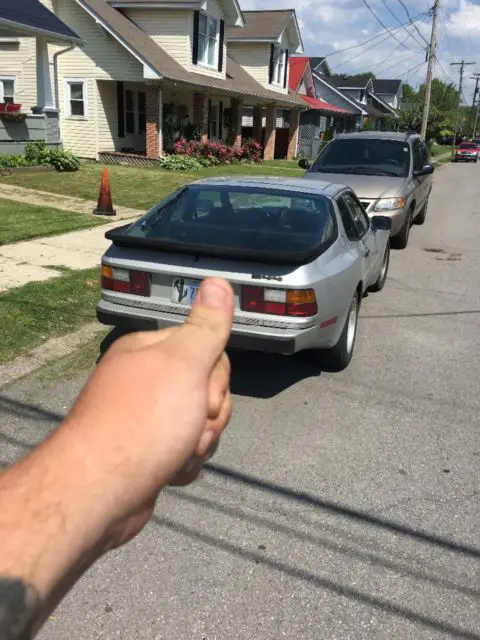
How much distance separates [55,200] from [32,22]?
5829 millimetres

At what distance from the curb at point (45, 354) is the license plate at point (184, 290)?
1323mm

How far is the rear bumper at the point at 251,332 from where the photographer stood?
4.00 metres

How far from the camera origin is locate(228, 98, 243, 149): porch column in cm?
2609

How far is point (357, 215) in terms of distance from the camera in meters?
5.88

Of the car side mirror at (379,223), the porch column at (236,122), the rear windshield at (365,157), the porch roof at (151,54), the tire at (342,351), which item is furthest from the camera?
the porch column at (236,122)

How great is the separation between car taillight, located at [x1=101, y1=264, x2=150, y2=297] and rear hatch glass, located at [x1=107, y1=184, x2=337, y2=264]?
0.69 feet

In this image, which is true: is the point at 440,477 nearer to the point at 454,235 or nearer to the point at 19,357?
the point at 19,357

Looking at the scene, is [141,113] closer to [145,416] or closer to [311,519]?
[311,519]

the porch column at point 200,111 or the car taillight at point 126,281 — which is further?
the porch column at point 200,111

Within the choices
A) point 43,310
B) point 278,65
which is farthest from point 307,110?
point 43,310

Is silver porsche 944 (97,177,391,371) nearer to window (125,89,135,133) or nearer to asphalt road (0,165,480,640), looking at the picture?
asphalt road (0,165,480,640)

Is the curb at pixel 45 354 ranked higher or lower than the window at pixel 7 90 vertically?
lower

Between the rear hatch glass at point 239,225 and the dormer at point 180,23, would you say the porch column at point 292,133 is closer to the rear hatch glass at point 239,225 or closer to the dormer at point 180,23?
the dormer at point 180,23

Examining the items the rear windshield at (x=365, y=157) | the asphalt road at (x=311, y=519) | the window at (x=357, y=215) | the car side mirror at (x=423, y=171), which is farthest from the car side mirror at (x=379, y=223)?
the car side mirror at (x=423, y=171)
